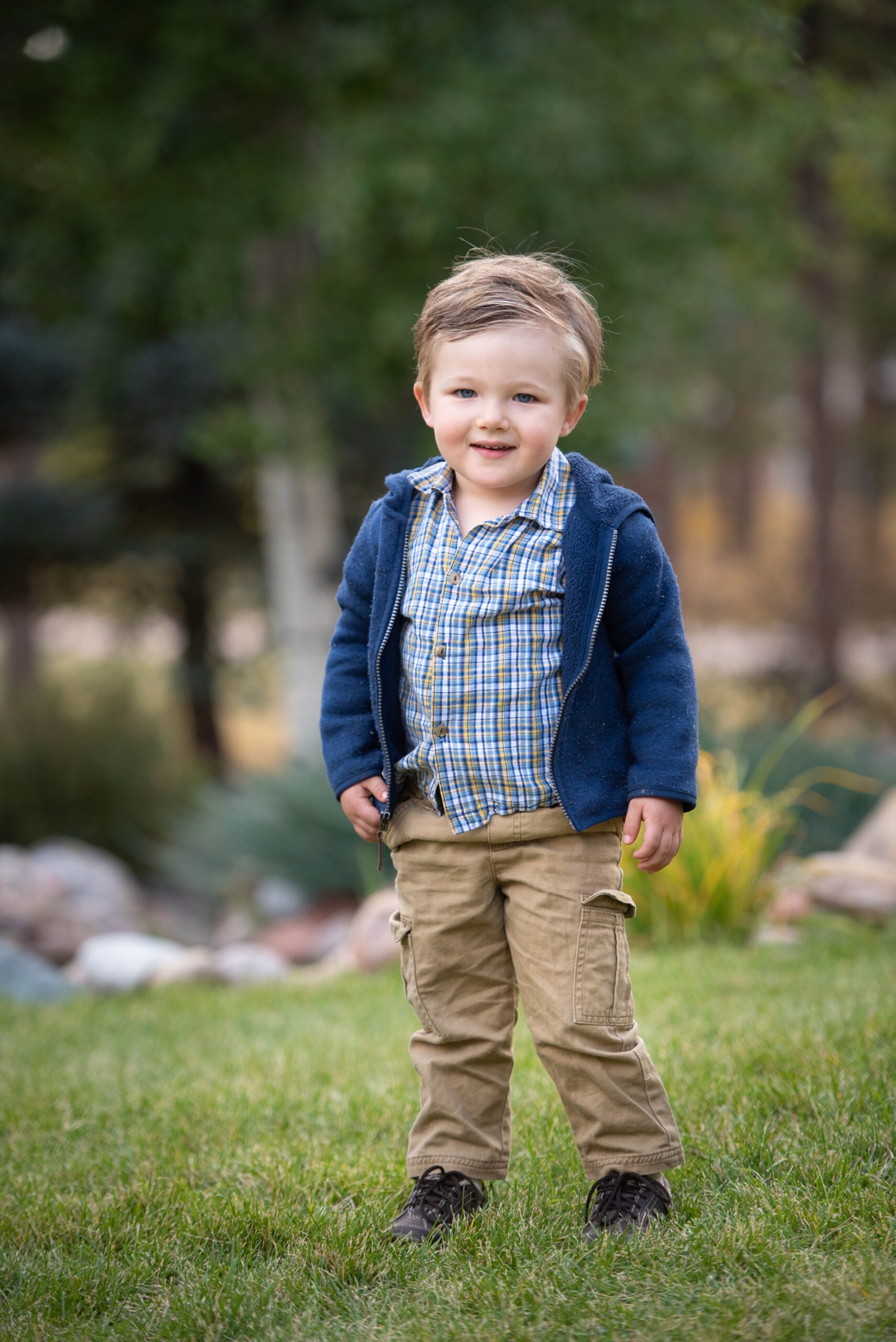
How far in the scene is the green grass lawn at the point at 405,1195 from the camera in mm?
1944

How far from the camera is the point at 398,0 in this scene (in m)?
6.49

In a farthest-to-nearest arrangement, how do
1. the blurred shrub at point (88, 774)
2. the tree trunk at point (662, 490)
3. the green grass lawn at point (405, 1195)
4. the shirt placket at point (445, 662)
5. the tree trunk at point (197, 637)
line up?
the tree trunk at point (662, 490) < the tree trunk at point (197, 637) < the blurred shrub at point (88, 774) < the shirt placket at point (445, 662) < the green grass lawn at point (405, 1195)

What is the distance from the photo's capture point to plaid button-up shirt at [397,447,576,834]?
89.0 inches

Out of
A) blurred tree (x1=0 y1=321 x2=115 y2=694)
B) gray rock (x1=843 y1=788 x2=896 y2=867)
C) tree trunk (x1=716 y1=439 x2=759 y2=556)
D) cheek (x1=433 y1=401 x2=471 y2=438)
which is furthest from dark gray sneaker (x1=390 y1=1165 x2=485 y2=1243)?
tree trunk (x1=716 y1=439 x2=759 y2=556)

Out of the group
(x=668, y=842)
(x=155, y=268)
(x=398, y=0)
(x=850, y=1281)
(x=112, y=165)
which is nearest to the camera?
(x=850, y=1281)

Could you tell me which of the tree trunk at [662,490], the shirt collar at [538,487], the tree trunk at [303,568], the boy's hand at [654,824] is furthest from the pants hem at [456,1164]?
the tree trunk at [662,490]

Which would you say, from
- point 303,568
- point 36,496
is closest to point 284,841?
point 303,568

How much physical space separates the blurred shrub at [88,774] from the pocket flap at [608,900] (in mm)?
7543

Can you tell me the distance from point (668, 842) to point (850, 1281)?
0.72m

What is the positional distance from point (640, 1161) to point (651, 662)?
89 centimetres

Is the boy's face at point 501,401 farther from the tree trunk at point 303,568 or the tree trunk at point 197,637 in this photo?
the tree trunk at point 197,637

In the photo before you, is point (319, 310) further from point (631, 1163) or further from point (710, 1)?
point (631, 1163)

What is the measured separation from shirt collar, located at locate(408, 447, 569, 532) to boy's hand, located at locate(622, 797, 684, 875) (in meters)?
0.51

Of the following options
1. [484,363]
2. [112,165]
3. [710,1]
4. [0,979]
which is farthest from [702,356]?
[484,363]
